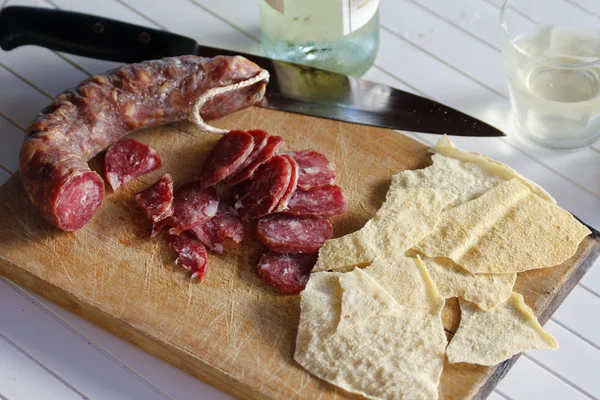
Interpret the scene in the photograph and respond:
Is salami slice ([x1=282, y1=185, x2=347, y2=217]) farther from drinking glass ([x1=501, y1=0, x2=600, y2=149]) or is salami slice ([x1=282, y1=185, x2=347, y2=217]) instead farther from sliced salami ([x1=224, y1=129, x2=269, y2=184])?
drinking glass ([x1=501, y1=0, x2=600, y2=149])

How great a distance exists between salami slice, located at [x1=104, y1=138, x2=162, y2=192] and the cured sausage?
0.12ft

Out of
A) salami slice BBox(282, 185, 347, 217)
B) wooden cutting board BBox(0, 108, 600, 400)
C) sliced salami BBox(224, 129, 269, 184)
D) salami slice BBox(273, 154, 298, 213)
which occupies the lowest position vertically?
wooden cutting board BBox(0, 108, 600, 400)

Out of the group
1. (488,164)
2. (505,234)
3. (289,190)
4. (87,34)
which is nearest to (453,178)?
(488,164)

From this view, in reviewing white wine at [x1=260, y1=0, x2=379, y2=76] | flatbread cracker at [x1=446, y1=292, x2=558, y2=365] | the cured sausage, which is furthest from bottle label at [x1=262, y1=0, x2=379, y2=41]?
flatbread cracker at [x1=446, y1=292, x2=558, y2=365]

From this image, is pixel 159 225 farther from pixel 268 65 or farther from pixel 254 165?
pixel 268 65

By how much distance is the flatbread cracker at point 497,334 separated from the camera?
1.70m

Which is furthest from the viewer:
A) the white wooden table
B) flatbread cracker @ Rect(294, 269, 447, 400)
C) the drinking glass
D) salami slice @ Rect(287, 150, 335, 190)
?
the drinking glass

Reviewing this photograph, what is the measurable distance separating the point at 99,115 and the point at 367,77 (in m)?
0.88

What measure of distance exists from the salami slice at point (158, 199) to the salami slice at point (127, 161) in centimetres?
8

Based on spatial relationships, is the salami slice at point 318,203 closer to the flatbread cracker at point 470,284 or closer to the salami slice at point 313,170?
the salami slice at point 313,170

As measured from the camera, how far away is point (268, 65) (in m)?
2.30

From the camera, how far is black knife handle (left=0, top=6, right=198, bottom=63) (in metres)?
2.27

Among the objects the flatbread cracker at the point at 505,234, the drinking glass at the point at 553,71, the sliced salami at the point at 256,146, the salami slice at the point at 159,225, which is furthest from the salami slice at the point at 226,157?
the drinking glass at the point at 553,71

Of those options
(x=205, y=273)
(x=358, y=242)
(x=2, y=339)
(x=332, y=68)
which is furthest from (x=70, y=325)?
(x=332, y=68)
